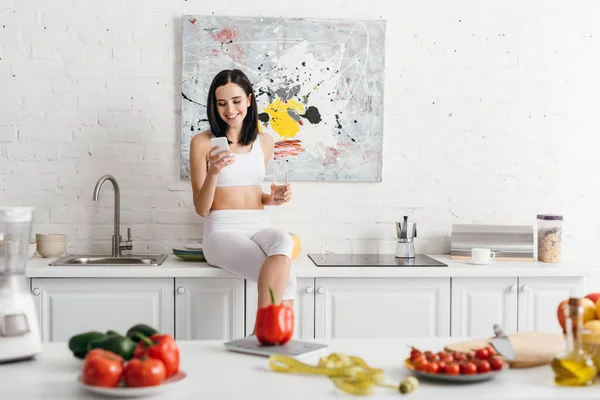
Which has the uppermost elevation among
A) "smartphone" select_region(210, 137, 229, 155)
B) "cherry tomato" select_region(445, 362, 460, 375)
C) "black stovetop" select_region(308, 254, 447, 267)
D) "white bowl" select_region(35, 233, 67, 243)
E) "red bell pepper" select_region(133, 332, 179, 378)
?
"smartphone" select_region(210, 137, 229, 155)

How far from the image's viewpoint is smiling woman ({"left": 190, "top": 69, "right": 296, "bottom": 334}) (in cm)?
349

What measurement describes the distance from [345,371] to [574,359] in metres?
0.54

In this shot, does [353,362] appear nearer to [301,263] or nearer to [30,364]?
[30,364]

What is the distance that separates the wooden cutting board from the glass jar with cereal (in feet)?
6.40

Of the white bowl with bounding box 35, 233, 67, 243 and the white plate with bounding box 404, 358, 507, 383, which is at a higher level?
the white bowl with bounding box 35, 233, 67, 243

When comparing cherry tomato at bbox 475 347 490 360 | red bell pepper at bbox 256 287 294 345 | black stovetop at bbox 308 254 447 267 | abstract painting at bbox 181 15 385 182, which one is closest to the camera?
cherry tomato at bbox 475 347 490 360

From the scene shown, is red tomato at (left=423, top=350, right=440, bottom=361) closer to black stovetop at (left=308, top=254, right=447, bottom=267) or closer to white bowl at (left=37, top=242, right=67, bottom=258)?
black stovetop at (left=308, top=254, right=447, bottom=267)

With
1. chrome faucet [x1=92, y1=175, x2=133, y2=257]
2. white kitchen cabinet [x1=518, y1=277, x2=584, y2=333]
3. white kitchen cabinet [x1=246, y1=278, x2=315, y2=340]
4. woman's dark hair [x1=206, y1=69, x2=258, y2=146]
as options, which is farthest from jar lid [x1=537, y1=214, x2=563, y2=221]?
chrome faucet [x1=92, y1=175, x2=133, y2=257]

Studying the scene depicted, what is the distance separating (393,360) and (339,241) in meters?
2.26

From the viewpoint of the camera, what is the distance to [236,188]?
3.81m

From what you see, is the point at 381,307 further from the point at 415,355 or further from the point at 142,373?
the point at 142,373

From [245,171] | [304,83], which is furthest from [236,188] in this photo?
[304,83]

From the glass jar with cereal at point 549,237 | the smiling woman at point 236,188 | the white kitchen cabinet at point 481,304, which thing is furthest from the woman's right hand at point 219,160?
the glass jar with cereal at point 549,237

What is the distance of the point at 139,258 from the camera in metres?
3.93
